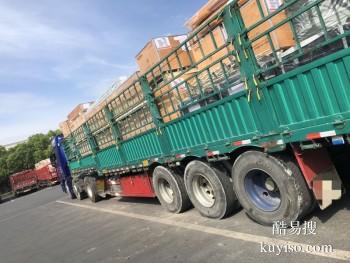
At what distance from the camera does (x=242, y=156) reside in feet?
18.5

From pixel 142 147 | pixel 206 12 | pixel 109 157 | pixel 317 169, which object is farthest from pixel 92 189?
pixel 317 169

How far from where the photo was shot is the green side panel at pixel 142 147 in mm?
8204

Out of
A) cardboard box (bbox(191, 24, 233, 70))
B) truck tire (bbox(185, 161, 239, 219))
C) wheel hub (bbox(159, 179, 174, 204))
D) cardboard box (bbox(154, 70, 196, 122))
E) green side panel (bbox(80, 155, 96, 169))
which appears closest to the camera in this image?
cardboard box (bbox(191, 24, 233, 70))

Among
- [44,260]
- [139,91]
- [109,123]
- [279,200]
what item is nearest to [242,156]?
[279,200]

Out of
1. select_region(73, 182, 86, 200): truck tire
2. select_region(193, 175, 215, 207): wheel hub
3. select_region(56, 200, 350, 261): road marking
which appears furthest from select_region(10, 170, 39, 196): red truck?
select_region(193, 175, 215, 207): wheel hub

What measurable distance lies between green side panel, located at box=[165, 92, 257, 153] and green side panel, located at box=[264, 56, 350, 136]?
21.8 inches

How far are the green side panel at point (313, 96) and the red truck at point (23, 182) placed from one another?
30098 millimetres

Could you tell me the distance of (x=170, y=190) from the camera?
8406mm

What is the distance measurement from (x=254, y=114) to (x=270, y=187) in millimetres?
1022

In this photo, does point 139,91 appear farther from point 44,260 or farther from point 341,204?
point 341,204

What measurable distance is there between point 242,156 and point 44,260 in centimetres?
Answer: 433

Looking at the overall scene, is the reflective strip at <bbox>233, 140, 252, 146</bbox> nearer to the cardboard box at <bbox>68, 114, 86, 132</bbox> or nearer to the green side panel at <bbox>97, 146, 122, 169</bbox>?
the green side panel at <bbox>97, 146, 122, 169</bbox>

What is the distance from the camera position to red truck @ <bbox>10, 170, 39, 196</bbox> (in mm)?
31594

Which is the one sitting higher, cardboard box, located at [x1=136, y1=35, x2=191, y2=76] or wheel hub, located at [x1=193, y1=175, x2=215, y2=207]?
cardboard box, located at [x1=136, y1=35, x2=191, y2=76]
